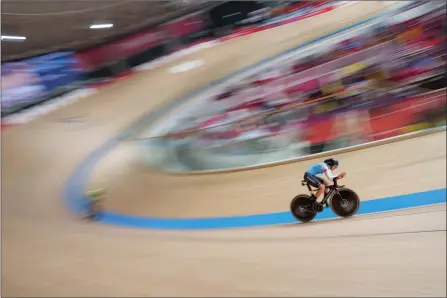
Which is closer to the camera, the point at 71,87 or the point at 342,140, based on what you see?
the point at 342,140

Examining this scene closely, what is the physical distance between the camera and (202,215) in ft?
2.63

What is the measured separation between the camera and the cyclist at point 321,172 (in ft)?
2.48

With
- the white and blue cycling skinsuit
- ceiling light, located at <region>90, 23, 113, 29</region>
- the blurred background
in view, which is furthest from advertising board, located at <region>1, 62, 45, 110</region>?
the white and blue cycling skinsuit

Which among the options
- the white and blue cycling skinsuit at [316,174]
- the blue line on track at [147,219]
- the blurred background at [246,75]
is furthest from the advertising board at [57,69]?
the white and blue cycling skinsuit at [316,174]

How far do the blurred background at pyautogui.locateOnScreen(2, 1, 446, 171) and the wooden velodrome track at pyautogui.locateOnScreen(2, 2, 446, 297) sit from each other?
4 centimetres

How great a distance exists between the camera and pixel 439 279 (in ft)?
2.22

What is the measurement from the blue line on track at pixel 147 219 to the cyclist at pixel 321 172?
0.05 metres

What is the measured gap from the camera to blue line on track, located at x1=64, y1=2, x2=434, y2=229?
0.78 meters

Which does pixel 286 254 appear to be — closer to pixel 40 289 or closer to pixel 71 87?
pixel 40 289

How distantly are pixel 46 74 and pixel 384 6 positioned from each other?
0.77 metres

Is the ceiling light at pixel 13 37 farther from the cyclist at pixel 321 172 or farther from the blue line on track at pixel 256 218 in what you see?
the cyclist at pixel 321 172

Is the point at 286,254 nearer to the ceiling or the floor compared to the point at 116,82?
nearer to the floor

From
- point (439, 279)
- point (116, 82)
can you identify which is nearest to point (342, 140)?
point (439, 279)

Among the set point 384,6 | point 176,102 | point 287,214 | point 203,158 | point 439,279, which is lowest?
point 439,279
